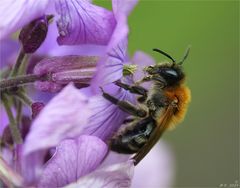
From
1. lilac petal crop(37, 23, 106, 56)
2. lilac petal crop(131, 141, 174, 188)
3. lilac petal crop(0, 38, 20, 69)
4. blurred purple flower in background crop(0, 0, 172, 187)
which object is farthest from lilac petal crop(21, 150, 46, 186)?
lilac petal crop(131, 141, 174, 188)

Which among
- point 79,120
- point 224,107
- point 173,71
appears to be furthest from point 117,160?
point 224,107

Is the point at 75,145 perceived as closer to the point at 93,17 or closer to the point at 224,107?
the point at 93,17

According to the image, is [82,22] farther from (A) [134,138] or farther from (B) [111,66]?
(A) [134,138]

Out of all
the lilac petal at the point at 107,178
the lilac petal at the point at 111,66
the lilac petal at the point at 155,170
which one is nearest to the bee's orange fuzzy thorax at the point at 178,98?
the lilac petal at the point at 111,66

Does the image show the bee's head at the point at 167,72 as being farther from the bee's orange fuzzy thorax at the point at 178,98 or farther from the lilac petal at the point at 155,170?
the lilac petal at the point at 155,170

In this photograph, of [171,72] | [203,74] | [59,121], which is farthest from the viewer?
[203,74]

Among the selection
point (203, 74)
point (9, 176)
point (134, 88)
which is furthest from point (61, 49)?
point (203, 74)
